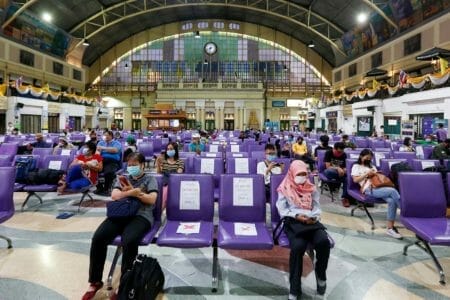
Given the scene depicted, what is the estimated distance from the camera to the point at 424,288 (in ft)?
10.8

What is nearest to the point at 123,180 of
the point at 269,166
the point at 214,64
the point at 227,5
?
the point at 269,166

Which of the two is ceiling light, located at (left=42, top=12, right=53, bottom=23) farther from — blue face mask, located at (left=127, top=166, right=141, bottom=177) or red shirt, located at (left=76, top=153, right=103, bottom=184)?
blue face mask, located at (left=127, top=166, right=141, bottom=177)

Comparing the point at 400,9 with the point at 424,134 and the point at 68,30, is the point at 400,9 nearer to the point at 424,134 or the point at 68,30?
the point at 424,134

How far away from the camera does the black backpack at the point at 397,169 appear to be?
5.57 metres

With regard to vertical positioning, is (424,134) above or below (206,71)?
below

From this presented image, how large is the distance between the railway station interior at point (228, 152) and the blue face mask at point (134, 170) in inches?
1.2

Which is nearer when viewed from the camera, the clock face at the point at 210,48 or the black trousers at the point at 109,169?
the black trousers at the point at 109,169

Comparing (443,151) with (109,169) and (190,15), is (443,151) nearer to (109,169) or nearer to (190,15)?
(109,169)

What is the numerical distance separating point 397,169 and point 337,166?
1.53 metres

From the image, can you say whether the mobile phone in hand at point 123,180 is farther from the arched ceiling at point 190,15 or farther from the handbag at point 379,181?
the arched ceiling at point 190,15

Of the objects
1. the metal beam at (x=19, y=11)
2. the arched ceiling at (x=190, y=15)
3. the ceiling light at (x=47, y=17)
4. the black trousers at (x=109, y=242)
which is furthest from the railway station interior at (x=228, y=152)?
the ceiling light at (x=47, y=17)

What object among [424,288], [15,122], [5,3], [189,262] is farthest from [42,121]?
[424,288]

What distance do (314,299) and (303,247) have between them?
469mm

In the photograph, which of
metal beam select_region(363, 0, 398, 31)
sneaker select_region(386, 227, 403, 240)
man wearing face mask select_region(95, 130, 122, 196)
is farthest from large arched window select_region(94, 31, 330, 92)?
sneaker select_region(386, 227, 403, 240)
